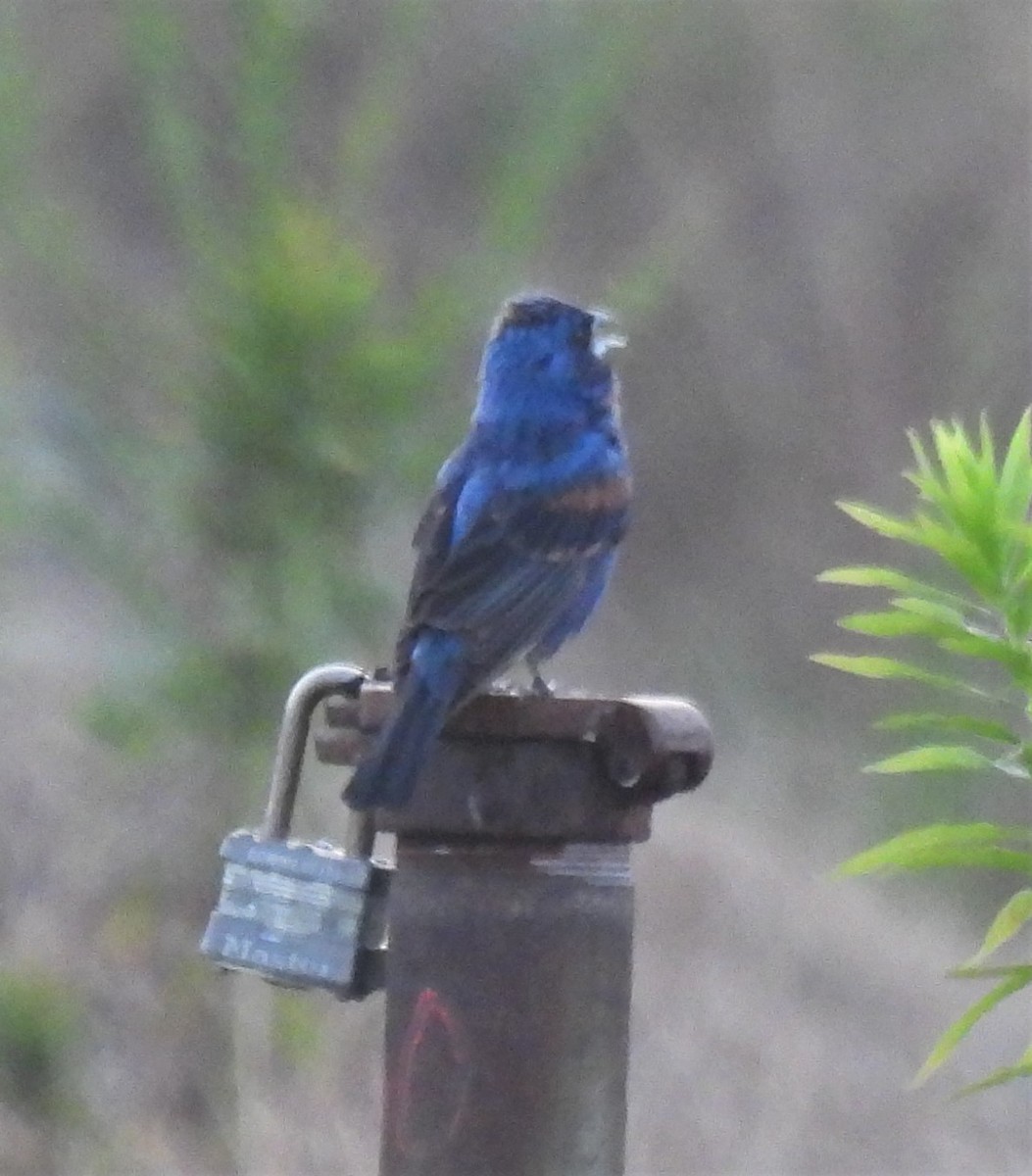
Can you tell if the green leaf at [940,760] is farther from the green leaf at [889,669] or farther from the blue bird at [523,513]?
the blue bird at [523,513]

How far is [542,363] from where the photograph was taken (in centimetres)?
322

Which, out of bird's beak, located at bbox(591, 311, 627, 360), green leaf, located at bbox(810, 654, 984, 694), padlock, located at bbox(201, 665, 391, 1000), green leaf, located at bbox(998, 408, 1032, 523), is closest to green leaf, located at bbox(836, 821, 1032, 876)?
green leaf, located at bbox(810, 654, 984, 694)

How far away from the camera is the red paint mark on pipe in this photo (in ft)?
6.40

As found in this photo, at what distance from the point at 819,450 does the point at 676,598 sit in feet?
2.61

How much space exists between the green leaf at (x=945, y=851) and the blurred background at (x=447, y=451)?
254 cm

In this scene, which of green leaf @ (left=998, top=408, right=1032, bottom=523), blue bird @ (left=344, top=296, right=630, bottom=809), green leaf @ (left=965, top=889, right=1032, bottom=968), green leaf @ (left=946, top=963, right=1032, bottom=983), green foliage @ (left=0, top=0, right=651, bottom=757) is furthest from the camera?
green foliage @ (left=0, top=0, right=651, bottom=757)

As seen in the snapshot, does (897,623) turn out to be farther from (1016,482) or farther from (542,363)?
(542,363)

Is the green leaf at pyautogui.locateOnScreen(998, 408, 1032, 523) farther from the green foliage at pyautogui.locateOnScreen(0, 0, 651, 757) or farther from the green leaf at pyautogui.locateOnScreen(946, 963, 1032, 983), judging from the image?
the green foliage at pyautogui.locateOnScreen(0, 0, 651, 757)

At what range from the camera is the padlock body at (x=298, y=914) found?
2.11 metres

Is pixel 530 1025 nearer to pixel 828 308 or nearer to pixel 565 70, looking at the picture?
pixel 565 70

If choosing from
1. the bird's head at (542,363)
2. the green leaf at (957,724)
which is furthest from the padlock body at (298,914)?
the bird's head at (542,363)

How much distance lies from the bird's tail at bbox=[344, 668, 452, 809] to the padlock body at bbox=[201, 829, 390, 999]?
5.6 inches

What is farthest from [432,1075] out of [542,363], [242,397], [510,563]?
[242,397]

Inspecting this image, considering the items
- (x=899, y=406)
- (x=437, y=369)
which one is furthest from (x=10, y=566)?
(x=899, y=406)
